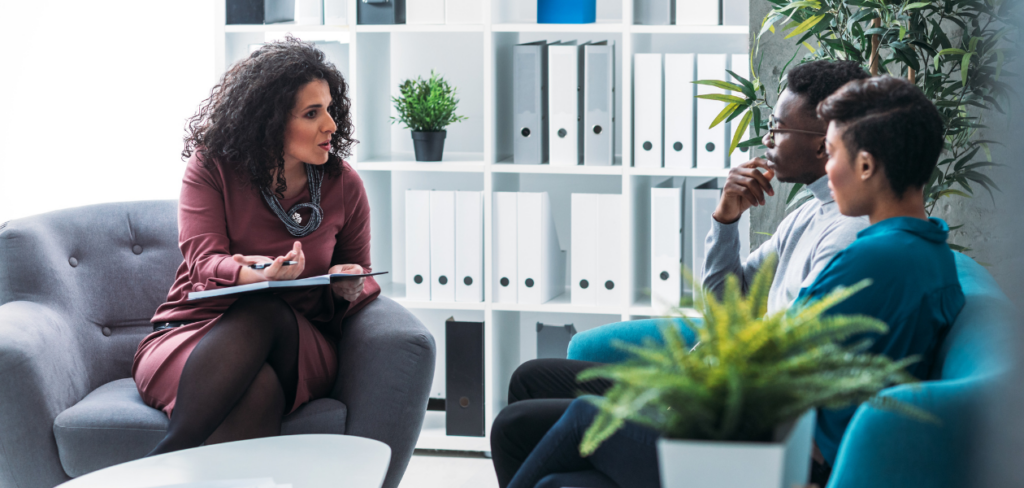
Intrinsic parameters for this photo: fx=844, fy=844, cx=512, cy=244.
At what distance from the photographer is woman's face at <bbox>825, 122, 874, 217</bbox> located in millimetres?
1269

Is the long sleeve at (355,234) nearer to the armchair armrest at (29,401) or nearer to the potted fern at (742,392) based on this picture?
the armchair armrest at (29,401)

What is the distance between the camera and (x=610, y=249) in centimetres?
264

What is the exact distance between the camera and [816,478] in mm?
1266

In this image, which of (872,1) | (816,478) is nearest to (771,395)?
(816,478)

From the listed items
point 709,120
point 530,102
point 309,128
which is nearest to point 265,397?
point 309,128

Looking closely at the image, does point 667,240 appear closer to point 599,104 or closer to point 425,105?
point 599,104

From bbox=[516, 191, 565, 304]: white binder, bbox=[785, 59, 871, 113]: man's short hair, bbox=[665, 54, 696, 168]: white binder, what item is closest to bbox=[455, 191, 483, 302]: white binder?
bbox=[516, 191, 565, 304]: white binder

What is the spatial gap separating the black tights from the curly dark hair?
365 mm

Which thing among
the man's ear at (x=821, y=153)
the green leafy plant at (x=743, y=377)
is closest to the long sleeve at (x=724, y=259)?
the man's ear at (x=821, y=153)

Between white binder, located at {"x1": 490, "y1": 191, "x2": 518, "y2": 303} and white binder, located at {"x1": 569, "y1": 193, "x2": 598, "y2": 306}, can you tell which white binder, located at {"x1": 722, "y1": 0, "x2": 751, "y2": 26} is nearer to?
white binder, located at {"x1": 569, "y1": 193, "x2": 598, "y2": 306}

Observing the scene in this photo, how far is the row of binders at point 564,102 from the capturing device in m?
2.58

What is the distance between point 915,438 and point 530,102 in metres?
1.79

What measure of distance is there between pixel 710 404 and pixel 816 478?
574 mm

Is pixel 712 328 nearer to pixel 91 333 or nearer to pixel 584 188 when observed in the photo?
pixel 91 333
